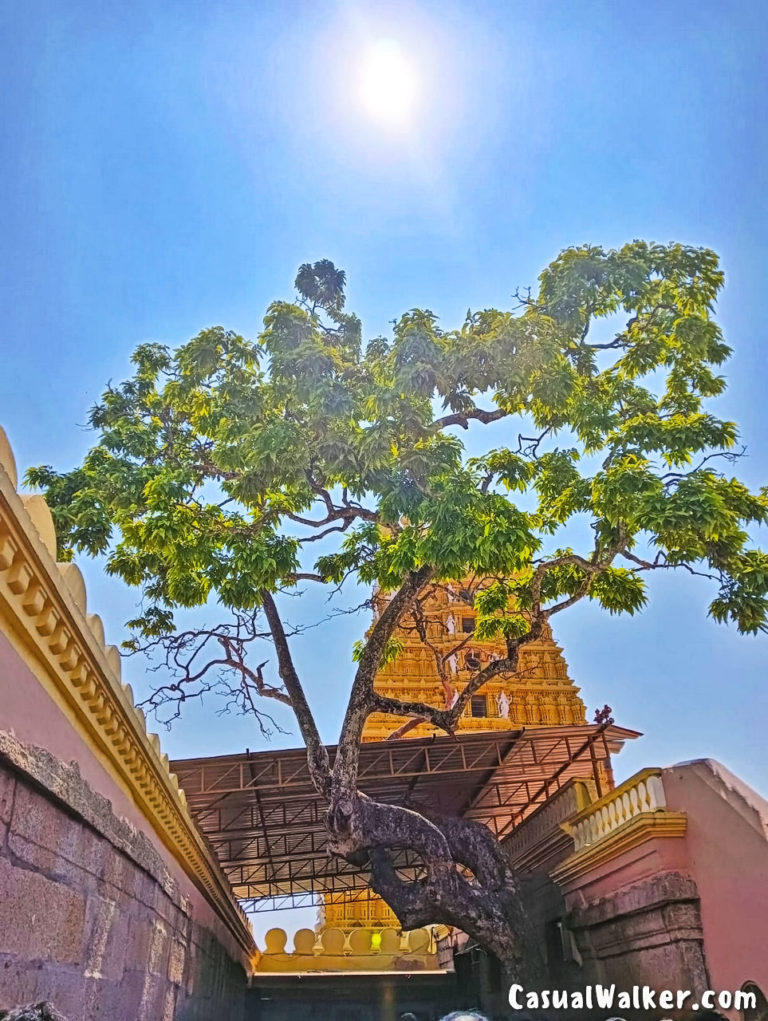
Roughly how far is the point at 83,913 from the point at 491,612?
720cm

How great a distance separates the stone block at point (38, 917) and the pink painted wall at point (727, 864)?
14.7 feet

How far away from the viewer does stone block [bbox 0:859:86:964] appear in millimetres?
2590

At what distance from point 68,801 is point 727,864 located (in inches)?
195

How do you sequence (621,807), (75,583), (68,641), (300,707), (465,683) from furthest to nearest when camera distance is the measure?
1. (465,683)
2. (300,707)
3. (621,807)
4. (75,583)
5. (68,641)

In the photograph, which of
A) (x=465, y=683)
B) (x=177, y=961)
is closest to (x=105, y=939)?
(x=177, y=961)

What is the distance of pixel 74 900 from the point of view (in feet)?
10.9

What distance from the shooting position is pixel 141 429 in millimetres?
9383

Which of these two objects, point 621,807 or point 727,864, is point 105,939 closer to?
point 727,864

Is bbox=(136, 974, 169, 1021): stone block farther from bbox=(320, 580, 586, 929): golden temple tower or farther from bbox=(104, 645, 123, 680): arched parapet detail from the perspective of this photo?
bbox=(320, 580, 586, 929): golden temple tower

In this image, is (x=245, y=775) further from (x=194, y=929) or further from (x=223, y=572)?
(x=223, y=572)

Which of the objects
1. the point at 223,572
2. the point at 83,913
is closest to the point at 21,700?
the point at 83,913

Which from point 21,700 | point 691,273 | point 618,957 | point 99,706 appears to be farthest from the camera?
point 691,273

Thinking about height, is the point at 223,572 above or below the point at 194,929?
above

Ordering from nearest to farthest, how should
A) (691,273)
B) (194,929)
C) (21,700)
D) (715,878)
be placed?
(21,700), (715,878), (194,929), (691,273)
